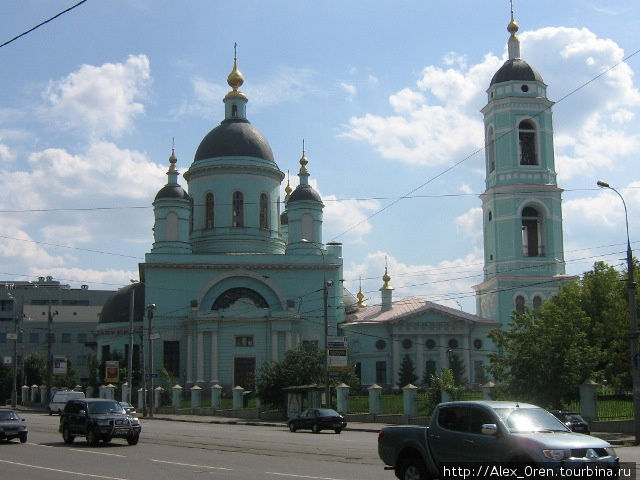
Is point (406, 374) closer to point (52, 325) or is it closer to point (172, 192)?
point (172, 192)

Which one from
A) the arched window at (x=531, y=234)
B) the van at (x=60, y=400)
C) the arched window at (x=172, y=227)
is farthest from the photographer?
the arched window at (x=172, y=227)

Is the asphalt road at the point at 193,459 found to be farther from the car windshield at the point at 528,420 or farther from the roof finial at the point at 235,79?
the roof finial at the point at 235,79

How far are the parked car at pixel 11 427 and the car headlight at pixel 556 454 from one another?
699 inches

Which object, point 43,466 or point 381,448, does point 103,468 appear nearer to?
point 43,466

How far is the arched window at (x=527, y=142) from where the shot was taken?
6481 cm

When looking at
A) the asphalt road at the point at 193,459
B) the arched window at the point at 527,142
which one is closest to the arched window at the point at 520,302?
the arched window at the point at 527,142

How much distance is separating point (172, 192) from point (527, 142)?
2614 cm

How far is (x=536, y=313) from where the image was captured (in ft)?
127

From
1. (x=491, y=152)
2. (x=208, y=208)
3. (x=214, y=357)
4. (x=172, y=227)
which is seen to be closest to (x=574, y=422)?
(x=214, y=357)

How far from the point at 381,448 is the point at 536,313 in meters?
25.3

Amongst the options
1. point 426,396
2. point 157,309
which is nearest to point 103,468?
point 426,396

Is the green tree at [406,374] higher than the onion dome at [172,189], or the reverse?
the onion dome at [172,189]

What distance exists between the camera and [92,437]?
2448cm

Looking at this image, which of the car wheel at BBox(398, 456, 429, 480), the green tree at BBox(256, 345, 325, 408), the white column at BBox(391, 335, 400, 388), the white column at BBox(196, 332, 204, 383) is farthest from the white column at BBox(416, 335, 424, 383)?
the car wheel at BBox(398, 456, 429, 480)
